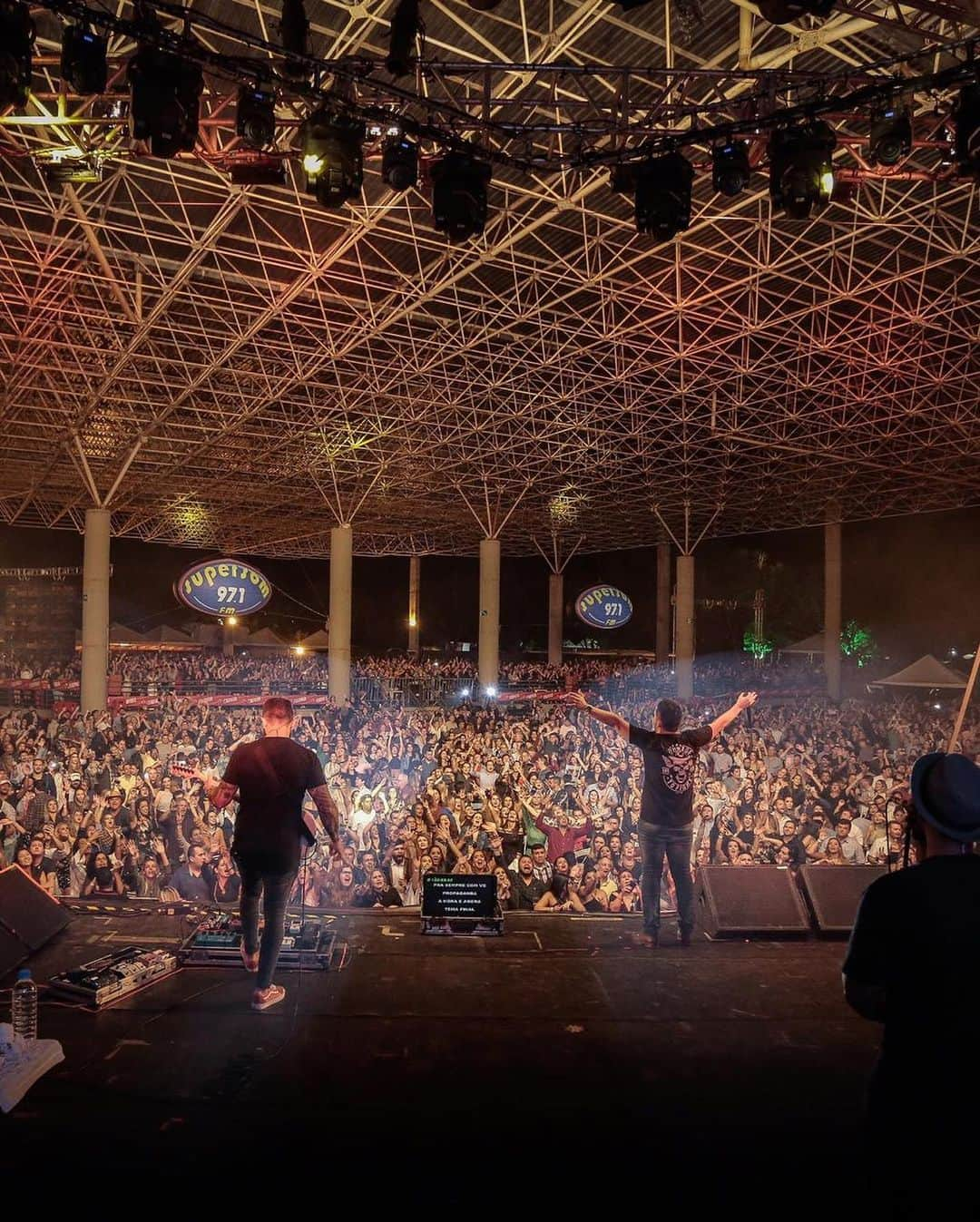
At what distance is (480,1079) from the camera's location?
3.05 m

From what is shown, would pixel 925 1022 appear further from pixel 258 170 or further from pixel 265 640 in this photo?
pixel 265 640

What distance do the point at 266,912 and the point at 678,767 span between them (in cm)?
242

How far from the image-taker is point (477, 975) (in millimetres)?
4102

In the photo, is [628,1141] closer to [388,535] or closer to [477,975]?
[477,975]

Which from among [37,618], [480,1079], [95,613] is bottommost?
[480,1079]


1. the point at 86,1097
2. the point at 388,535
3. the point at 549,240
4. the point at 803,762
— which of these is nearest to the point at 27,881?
the point at 86,1097

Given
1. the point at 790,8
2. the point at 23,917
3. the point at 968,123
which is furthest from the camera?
the point at 968,123

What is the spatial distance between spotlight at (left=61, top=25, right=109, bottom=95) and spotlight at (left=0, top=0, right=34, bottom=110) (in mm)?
346

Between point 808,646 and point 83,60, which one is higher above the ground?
point 83,60

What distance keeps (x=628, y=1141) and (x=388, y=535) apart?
41.3 m

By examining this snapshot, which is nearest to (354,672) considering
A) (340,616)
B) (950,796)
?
(340,616)

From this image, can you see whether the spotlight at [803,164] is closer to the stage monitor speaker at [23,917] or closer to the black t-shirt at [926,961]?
the black t-shirt at [926,961]

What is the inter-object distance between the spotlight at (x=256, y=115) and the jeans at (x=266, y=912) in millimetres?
5631

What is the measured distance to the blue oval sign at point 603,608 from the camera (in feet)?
87.0
